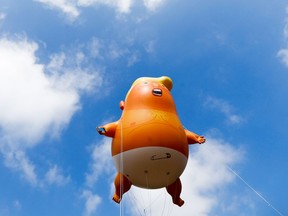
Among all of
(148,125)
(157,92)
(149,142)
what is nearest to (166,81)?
(157,92)

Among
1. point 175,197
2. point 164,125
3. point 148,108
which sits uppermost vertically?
point 148,108

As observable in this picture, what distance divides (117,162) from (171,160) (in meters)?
1.86

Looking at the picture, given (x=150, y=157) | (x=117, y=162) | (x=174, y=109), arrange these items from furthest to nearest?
(x=174, y=109), (x=117, y=162), (x=150, y=157)

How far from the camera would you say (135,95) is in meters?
13.2

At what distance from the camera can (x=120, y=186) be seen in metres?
12.8

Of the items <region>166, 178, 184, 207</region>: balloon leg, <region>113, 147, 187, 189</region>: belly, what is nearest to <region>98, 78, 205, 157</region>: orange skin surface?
<region>113, 147, 187, 189</region>: belly

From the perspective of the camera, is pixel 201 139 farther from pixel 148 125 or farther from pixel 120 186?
pixel 120 186

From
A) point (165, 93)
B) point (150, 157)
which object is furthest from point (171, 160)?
point (165, 93)

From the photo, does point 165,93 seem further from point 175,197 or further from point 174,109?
point 175,197

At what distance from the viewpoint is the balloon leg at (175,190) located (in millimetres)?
13070

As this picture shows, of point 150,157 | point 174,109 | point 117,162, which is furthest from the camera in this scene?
point 174,109

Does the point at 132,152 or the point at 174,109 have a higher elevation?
the point at 174,109

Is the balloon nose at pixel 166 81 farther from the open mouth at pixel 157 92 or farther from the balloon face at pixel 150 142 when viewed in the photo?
the balloon face at pixel 150 142

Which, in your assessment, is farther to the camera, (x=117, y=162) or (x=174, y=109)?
(x=174, y=109)
